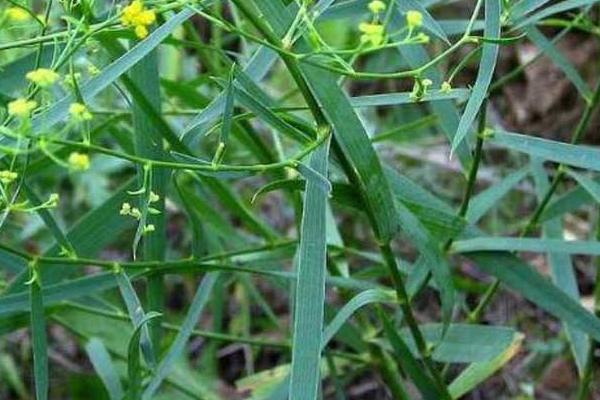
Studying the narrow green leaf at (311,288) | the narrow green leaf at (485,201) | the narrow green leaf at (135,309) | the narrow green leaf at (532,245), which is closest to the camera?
the narrow green leaf at (311,288)

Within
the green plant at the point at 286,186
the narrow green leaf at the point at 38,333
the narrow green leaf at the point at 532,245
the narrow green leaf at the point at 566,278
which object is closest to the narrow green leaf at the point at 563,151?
the green plant at the point at 286,186

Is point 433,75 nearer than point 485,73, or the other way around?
point 485,73

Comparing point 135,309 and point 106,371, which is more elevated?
point 135,309

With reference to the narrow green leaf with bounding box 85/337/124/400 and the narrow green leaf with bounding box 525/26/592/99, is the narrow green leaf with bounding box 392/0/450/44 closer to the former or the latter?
the narrow green leaf with bounding box 525/26/592/99

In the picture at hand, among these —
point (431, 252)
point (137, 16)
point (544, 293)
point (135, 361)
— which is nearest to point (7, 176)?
point (137, 16)

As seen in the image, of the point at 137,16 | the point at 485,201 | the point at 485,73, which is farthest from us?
the point at 485,201

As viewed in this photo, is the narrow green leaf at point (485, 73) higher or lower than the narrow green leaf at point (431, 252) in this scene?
higher

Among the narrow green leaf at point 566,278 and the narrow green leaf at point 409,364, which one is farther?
the narrow green leaf at point 566,278

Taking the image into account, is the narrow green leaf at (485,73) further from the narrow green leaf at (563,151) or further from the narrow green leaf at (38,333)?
the narrow green leaf at (38,333)

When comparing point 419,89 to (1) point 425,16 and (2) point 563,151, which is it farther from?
(2) point 563,151

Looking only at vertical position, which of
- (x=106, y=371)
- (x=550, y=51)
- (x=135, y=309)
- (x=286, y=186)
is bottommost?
(x=106, y=371)

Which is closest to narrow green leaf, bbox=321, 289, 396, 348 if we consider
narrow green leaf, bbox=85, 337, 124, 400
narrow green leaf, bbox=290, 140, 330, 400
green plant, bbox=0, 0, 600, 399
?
green plant, bbox=0, 0, 600, 399

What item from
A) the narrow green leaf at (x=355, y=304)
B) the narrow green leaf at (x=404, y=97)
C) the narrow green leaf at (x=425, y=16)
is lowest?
the narrow green leaf at (x=355, y=304)
